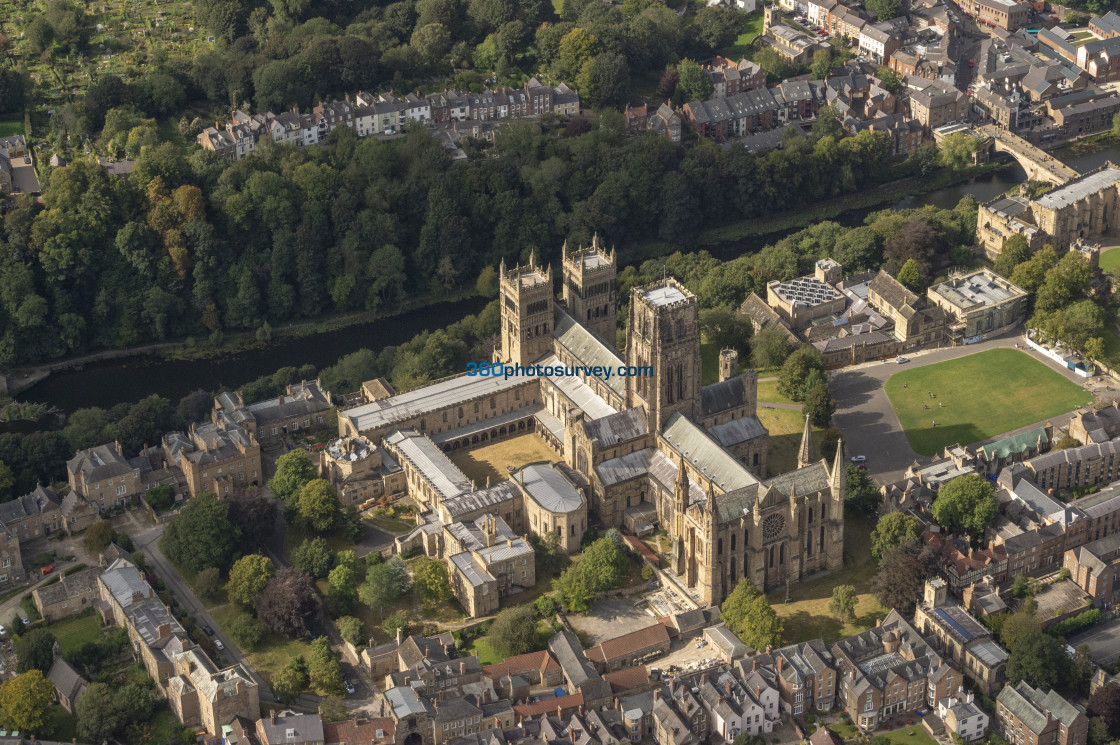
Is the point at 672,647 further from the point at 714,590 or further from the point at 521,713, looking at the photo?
the point at 521,713

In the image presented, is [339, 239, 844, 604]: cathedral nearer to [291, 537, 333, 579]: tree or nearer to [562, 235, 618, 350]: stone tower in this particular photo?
[562, 235, 618, 350]: stone tower

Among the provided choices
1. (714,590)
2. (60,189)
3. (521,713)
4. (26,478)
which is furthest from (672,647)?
(60,189)

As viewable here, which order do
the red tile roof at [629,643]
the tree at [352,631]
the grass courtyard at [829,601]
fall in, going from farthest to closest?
the grass courtyard at [829,601]
the tree at [352,631]
the red tile roof at [629,643]

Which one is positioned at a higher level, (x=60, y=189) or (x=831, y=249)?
(x=60, y=189)

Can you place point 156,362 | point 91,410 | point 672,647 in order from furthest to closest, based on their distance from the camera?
point 156,362 < point 91,410 < point 672,647

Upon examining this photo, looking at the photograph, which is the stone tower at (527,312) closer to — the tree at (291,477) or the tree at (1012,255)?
the tree at (291,477)

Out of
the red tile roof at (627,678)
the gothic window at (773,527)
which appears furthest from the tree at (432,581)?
the gothic window at (773,527)
